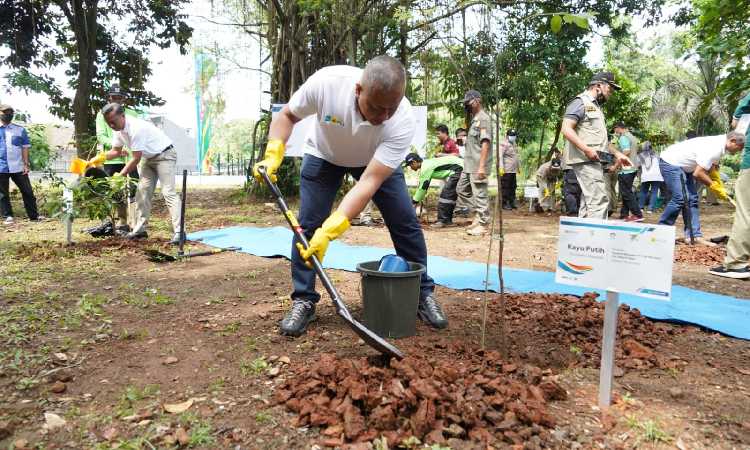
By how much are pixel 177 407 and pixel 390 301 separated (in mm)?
1164

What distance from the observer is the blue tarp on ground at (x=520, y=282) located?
122 inches

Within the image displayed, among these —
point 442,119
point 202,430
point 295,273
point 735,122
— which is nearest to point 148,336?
point 295,273

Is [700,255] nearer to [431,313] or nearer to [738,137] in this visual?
[738,137]

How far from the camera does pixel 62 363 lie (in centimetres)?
242

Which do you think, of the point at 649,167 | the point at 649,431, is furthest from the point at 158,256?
the point at 649,167

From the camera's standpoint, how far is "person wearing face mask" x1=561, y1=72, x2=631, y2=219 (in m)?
4.48

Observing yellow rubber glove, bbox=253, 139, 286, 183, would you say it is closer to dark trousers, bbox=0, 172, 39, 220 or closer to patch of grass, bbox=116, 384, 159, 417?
patch of grass, bbox=116, 384, 159, 417

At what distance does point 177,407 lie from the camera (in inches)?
77.7

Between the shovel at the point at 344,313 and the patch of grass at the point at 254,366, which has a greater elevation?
the shovel at the point at 344,313

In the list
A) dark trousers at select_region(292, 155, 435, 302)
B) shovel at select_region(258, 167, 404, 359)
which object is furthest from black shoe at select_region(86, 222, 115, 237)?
shovel at select_region(258, 167, 404, 359)

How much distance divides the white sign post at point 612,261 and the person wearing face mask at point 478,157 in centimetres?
453

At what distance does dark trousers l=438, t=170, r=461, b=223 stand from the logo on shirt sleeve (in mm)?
5272

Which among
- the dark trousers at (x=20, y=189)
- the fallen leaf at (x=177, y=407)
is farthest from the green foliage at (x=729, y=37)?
the dark trousers at (x=20, y=189)

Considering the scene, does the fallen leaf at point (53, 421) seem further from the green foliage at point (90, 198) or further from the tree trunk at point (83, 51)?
the tree trunk at point (83, 51)
